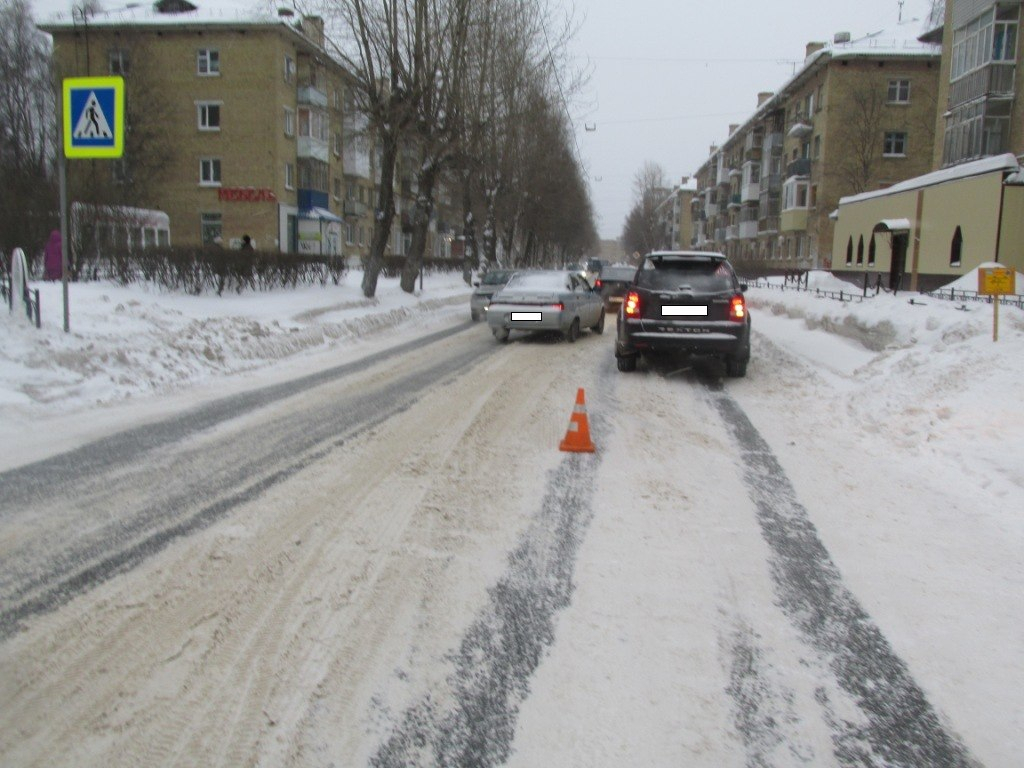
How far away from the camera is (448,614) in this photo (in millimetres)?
4012

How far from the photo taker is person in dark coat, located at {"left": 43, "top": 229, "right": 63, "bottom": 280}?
1844 cm

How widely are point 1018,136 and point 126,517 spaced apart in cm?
3351

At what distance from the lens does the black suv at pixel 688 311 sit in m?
11.7

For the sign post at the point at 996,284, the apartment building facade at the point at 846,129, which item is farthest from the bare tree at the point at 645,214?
the sign post at the point at 996,284

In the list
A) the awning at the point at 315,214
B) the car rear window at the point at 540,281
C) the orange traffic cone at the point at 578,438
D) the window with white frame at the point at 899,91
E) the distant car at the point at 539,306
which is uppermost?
the window with white frame at the point at 899,91

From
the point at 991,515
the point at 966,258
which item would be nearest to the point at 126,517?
the point at 991,515

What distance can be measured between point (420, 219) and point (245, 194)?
19912 mm

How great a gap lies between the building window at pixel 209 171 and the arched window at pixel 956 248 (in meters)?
34.5

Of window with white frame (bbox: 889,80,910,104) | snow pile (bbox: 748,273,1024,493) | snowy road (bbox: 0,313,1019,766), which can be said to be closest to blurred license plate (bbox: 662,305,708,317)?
snow pile (bbox: 748,273,1024,493)

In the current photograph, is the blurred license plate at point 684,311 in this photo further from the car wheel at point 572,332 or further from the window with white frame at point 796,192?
the window with white frame at point 796,192

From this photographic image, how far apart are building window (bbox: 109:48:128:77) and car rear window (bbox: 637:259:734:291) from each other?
1533 inches

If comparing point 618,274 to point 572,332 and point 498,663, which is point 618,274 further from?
point 498,663

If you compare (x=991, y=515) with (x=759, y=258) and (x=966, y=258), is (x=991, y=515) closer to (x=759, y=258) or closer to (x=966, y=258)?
(x=966, y=258)

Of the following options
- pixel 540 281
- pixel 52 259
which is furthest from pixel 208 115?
pixel 540 281
